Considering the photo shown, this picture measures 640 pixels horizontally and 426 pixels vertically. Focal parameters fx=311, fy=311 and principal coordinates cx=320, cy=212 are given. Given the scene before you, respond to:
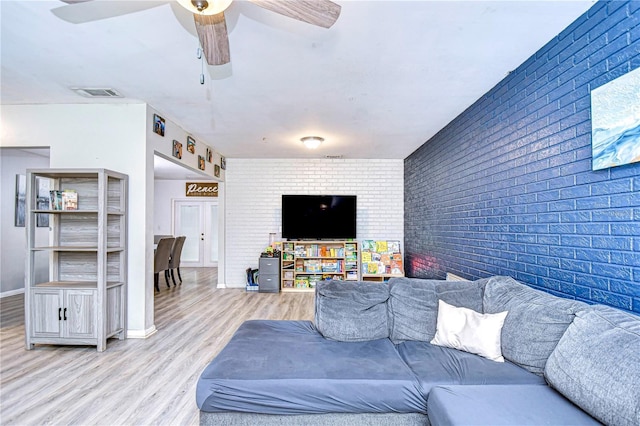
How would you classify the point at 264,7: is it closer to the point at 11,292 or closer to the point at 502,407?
the point at 502,407

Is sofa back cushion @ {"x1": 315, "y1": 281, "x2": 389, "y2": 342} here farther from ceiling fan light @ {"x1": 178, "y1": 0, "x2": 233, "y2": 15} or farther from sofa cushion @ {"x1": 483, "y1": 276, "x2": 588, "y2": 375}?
ceiling fan light @ {"x1": 178, "y1": 0, "x2": 233, "y2": 15}

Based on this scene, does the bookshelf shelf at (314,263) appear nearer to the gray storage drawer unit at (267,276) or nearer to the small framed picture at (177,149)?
the gray storage drawer unit at (267,276)

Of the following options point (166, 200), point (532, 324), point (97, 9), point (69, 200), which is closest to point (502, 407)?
point (532, 324)

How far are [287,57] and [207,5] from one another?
3.30 feet

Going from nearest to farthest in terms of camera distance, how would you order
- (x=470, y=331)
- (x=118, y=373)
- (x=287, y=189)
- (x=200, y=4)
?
(x=200, y=4), (x=470, y=331), (x=118, y=373), (x=287, y=189)

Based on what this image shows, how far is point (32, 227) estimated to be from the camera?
314 centimetres

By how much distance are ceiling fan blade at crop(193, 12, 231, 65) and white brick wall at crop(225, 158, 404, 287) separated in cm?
427

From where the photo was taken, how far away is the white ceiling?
6.40ft

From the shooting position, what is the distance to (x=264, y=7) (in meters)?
1.57

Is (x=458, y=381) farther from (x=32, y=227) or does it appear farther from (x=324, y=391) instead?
(x=32, y=227)

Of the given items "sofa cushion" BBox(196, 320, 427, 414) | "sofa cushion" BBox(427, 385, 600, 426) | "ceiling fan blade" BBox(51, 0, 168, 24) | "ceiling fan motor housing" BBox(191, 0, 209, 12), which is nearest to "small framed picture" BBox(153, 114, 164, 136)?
"ceiling fan blade" BBox(51, 0, 168, 24)

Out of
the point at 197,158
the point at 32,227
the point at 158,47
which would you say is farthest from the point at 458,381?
the point at 197,158

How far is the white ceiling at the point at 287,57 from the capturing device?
1.95 meters

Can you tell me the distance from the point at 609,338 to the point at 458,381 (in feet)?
2.33
